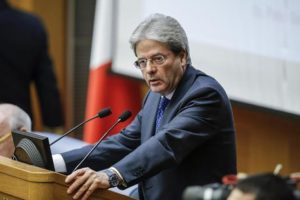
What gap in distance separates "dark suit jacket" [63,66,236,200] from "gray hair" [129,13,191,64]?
0.62ft

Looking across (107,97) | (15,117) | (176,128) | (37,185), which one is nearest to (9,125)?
(15,117)

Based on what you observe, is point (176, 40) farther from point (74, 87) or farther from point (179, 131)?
point (74, 87)

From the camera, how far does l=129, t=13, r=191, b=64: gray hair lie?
309cm

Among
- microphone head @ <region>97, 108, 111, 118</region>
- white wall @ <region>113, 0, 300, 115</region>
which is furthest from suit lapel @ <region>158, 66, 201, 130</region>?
white wall @ <region>113, 0, 300, 115</region>

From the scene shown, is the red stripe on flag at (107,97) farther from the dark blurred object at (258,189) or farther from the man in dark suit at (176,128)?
the dark blurred object at (258,189)

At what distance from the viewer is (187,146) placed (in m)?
3.05

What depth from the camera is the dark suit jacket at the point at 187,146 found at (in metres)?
2.99

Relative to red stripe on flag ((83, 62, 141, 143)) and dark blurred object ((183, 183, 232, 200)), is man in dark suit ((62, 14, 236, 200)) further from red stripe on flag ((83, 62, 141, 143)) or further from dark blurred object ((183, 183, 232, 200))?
red stripe on flag ((83, 62, 141, 143))

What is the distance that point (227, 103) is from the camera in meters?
3.19

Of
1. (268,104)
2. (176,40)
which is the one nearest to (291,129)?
(268,104)

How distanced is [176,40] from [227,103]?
1.06ft

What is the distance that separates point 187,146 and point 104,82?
9.44 ft

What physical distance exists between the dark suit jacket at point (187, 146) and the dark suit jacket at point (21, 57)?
225 cm

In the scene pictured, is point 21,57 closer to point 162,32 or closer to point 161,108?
point 161,108
